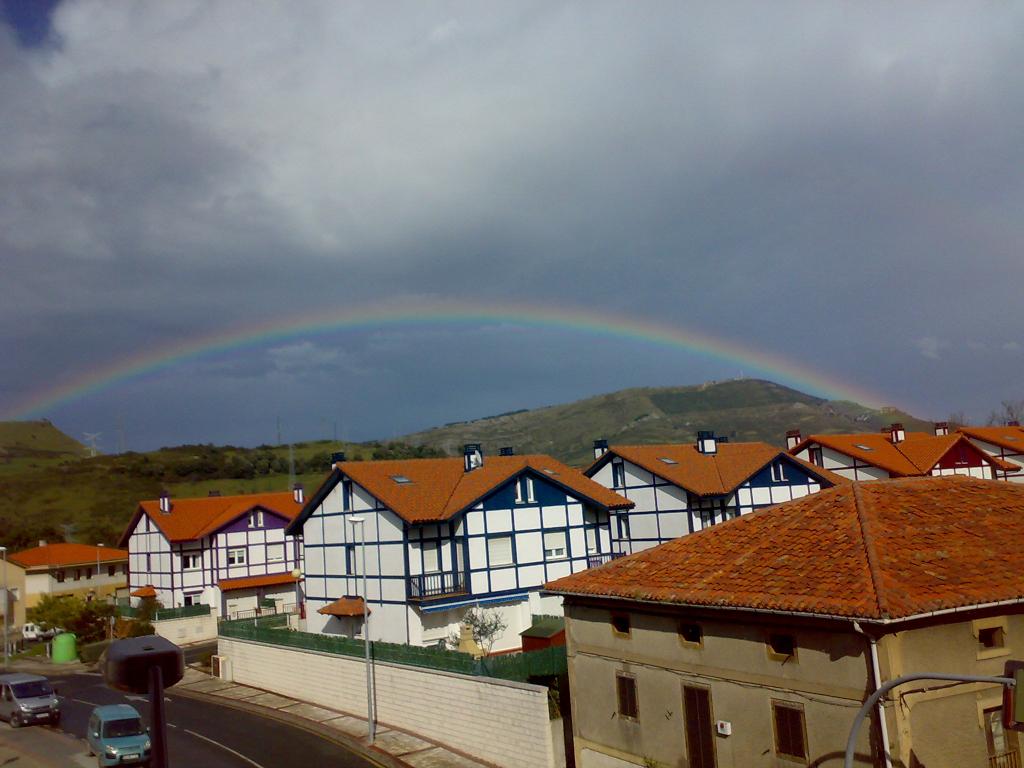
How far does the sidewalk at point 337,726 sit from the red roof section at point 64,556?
34.2 metres

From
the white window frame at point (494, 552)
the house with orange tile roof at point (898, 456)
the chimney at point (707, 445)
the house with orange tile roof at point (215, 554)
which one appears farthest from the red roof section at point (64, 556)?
the house with orange tile roof at point (898, 456)

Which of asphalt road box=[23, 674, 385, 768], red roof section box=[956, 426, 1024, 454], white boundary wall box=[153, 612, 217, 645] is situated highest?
red roof section box=[956, 426, 1024, 454]

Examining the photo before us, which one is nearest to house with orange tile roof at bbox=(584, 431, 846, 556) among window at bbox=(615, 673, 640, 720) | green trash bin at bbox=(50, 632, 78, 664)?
window at bbox=(615, 673, 640, 720)

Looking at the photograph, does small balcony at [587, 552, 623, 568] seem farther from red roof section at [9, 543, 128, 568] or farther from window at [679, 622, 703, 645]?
red roof section at [9, 543, 128, 568]

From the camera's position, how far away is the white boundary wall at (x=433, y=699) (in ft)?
75.1

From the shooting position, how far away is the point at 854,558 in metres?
16.7

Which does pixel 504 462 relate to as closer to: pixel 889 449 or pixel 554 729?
pixel 554 729

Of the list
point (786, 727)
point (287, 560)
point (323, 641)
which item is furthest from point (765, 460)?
point (287, 560)

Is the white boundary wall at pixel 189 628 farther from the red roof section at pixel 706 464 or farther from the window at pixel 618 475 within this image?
the window at pixel 618 475

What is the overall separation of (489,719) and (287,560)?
3852 cm

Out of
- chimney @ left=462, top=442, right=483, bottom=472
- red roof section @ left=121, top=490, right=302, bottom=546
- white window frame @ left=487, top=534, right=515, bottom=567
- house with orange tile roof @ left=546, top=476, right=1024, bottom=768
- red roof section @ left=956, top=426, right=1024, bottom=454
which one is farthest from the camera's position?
red roof section @ left=956, top=426, right=1024, bottom=454

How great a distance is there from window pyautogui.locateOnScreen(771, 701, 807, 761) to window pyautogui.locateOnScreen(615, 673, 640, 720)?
418cm

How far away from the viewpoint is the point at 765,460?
150 feet

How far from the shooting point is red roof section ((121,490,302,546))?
5491cm
